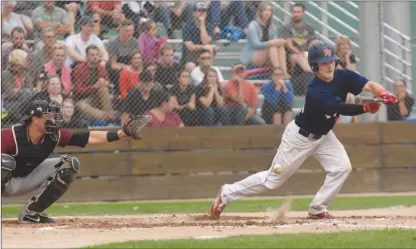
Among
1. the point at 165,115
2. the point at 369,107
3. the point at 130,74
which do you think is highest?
the point at 369,107

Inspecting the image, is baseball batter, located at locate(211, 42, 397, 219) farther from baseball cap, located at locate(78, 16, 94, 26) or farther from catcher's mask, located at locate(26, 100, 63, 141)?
baseball cap, located at locate(78, 16, 94, 26)

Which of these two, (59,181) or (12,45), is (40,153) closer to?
(59,181)

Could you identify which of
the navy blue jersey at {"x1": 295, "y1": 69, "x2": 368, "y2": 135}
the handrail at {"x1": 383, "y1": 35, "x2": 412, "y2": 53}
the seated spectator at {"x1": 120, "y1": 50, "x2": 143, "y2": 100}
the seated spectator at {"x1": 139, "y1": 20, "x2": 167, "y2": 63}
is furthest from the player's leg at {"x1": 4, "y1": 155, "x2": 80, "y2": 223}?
the handrail at {"x1": 383, "y1": 35, "x2": 412, "y2": 53}

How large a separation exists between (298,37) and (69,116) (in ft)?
12.9

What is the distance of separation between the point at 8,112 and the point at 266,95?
13.1ft

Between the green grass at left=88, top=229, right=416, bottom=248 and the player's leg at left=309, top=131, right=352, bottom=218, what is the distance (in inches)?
76.8

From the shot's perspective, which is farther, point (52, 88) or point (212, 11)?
point (212, 11)

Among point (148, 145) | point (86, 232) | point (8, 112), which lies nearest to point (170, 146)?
point (148, 145)

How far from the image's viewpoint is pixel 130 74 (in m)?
15.3

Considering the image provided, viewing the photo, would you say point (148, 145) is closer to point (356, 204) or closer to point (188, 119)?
point (188, 119)

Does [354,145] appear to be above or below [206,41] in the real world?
below

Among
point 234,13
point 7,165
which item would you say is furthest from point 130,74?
point 7,165

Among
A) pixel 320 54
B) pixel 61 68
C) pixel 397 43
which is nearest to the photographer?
pixel 320 54

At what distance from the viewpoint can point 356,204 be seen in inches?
556
